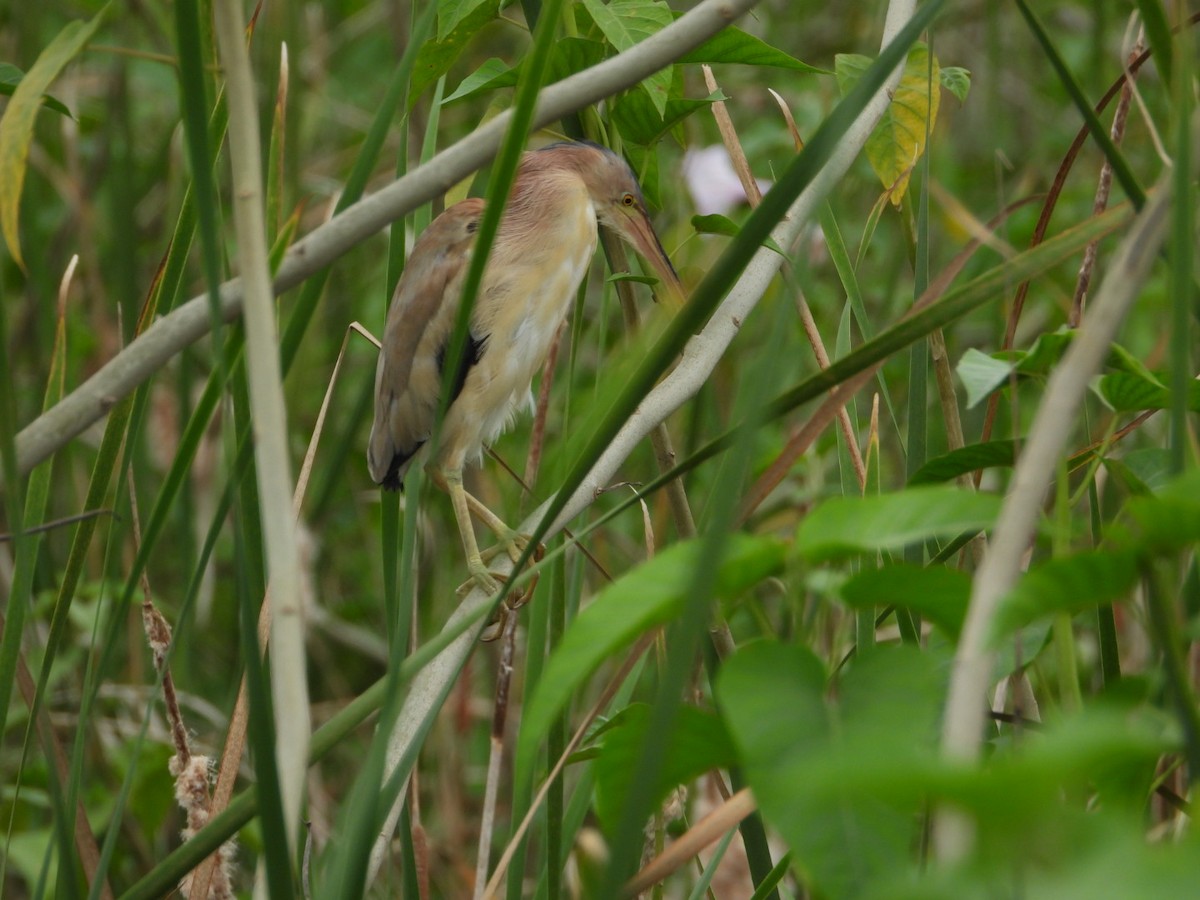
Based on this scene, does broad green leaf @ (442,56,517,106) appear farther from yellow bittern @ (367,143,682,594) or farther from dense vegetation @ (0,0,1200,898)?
yellow bittern @ (367,143,682,594)

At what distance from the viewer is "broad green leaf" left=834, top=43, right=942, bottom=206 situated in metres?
1.04

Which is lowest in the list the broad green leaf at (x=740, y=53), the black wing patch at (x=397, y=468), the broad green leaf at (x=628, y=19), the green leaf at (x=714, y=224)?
the black wing patch at (x=397, y=468)

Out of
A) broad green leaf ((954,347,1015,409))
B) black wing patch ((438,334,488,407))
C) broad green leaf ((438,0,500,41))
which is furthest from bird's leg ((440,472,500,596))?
broad green leaf ((954,347,1015,409))

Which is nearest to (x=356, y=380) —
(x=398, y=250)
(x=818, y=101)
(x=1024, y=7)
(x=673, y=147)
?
(x=673, y=147)

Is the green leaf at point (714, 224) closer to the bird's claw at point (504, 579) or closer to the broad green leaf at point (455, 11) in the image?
the broad green leaf at point (455, 11)

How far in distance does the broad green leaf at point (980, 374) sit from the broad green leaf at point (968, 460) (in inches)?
1.3

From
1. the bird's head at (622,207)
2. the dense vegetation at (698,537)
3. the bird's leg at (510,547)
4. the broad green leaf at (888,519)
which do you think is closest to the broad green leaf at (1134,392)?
the dense vegetation at (698,537)

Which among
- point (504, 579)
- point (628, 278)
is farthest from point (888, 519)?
point (504, 579)

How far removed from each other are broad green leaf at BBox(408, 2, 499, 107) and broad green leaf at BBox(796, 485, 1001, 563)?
23.3 inches

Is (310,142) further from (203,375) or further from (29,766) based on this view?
(29,766)

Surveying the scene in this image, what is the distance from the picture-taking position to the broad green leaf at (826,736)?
39cm

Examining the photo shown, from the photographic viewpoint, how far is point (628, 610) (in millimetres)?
423

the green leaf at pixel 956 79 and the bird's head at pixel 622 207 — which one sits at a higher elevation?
the green leaf at pixel 956 79

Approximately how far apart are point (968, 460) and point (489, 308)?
1.07 m
